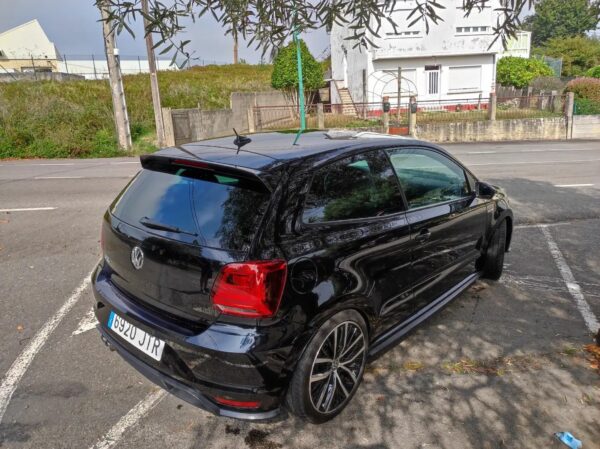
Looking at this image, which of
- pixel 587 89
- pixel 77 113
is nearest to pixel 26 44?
pixel 77 113

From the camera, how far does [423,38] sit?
24.6m

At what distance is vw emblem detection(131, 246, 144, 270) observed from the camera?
2.65 meters

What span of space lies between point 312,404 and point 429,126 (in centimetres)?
1970

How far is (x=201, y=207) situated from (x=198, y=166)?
0.29 meters

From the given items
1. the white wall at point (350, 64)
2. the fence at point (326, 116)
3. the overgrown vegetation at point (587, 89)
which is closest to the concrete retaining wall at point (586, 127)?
the overgrown vegetation at point (587, 89)

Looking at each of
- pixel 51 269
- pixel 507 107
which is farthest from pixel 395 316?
pixel 507 107

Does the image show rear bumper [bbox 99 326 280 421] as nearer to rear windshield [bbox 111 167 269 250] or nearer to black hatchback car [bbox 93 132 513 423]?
black hatchback car [bbox 93 132 513 423]

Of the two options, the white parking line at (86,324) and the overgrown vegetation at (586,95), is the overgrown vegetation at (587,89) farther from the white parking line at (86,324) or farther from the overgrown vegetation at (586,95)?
the white parking line at (86,324)

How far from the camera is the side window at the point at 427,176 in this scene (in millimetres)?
3316

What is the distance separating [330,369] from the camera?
2.70m

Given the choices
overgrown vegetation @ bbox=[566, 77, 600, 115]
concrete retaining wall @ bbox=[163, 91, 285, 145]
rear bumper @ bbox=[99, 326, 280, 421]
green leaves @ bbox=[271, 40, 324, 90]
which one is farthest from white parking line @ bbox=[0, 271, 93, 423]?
overgrown vegetation @ bbox=[566, 77, 600, 115]

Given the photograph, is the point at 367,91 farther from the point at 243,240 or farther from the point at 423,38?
the point at 243,240

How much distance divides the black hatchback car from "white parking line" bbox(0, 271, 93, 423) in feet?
2.44

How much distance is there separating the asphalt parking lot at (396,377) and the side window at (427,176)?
110cm
